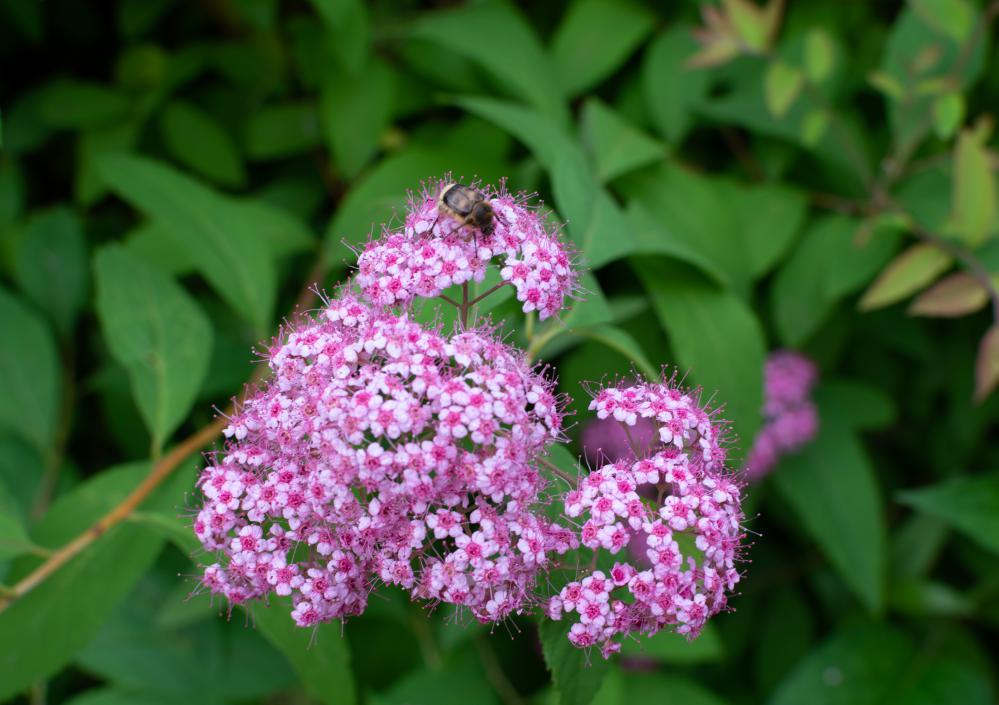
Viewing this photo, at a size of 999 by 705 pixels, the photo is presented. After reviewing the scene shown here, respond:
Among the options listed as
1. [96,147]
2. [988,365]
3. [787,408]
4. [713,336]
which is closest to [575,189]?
[713,336]

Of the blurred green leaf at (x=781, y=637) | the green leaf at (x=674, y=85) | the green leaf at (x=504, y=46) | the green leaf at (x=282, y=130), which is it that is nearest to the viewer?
the green leaf at (x=504, y=46)

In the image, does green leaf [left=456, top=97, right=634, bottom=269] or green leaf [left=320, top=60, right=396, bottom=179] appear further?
green leaf [left=320, top=60, right=396, bottom=179]

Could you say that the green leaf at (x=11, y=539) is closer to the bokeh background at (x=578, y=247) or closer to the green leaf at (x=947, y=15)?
the bokeh background at (x=578, y=247)

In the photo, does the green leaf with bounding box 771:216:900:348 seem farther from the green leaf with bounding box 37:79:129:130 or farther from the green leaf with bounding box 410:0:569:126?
the green leaf with bounding box 37:79:129:130

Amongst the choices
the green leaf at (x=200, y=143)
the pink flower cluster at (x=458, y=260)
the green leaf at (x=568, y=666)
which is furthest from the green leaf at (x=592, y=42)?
the green leaf at (x=568, y=666)

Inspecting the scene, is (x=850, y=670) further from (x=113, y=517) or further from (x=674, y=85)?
(x=113, y=517)

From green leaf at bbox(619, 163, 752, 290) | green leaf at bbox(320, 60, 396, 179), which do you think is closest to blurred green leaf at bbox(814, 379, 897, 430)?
green leaf at bbox(619, 163, 752, 290)

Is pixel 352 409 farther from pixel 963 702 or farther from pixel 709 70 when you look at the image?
pixel 963 702
